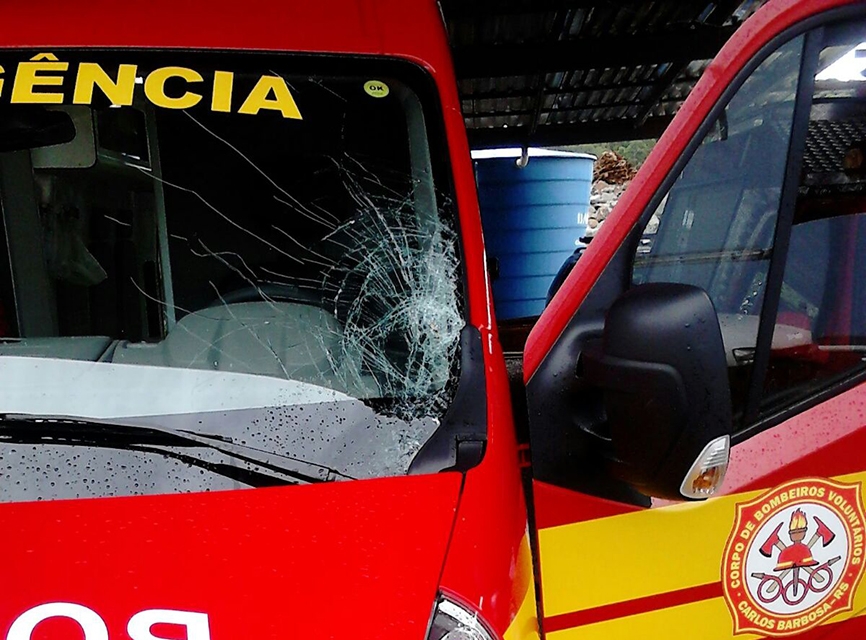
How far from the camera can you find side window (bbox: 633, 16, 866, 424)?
4.83 ft

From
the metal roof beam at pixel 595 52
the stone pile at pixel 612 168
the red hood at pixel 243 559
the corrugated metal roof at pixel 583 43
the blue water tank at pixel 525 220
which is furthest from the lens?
the stone pile at pixel 612 168

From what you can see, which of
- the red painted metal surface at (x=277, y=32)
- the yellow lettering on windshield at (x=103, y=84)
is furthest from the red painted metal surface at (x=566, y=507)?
the yellow lettering on windshield at (x=103, y=84)

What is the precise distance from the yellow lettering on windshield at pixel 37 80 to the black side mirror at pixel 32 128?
0.07 feet

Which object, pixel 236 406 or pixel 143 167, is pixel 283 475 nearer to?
pixel 236 406

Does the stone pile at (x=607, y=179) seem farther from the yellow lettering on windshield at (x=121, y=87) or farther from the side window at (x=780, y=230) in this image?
the yellow lettering on windshield at (x=121, y=87)

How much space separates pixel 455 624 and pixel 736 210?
0.95 m

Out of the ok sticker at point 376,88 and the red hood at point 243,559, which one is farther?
the ok sticker at point 376,88

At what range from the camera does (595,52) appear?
4.22m

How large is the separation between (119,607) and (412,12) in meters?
1.26

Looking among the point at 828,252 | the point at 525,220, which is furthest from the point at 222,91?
the point at 525,220

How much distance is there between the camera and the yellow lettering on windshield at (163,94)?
5.15 feet

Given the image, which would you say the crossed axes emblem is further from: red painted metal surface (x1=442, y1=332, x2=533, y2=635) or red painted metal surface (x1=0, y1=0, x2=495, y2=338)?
red painted metal surface (x1=0, y1=0, x2=495, y2=338)

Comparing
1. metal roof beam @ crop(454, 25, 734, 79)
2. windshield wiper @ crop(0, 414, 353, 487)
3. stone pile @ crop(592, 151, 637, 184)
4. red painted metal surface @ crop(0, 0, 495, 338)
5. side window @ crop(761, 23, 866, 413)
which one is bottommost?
windshield wiper @ crop(0, 414, 353, 487)

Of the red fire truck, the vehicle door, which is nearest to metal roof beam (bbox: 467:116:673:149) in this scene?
the red fire truck
